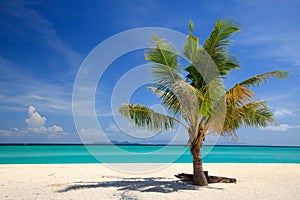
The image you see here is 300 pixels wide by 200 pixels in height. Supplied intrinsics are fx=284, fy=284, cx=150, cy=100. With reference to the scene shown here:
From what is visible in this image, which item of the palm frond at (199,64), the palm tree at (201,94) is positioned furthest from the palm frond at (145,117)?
the palm frond at (199,64)

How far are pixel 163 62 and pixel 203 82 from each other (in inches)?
52.8

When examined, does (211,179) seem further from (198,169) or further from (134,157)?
(134,157)

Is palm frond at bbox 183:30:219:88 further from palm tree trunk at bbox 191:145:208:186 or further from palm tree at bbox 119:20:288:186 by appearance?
palm tree trunk at bbox 191:145:208:186

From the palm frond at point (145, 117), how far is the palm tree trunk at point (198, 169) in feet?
3.58

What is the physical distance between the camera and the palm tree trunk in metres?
8.73

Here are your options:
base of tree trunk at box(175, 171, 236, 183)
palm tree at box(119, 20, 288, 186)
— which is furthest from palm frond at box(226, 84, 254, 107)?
base of tree trunk at box(175, 171, 236, 183)

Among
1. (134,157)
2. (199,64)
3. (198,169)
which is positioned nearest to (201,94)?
(199,64)

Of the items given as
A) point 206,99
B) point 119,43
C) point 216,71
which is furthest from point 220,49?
point 119,43

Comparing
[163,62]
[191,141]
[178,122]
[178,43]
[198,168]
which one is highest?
[178,43]

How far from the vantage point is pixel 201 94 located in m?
7.94

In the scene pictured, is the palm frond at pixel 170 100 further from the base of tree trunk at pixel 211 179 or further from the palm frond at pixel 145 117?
the base of tree trunk at pixel 211 179

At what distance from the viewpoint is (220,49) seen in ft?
28.6

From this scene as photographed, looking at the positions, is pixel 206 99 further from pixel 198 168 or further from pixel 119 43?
pixel 119 43

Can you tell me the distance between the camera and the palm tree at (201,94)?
8031 millimetres
